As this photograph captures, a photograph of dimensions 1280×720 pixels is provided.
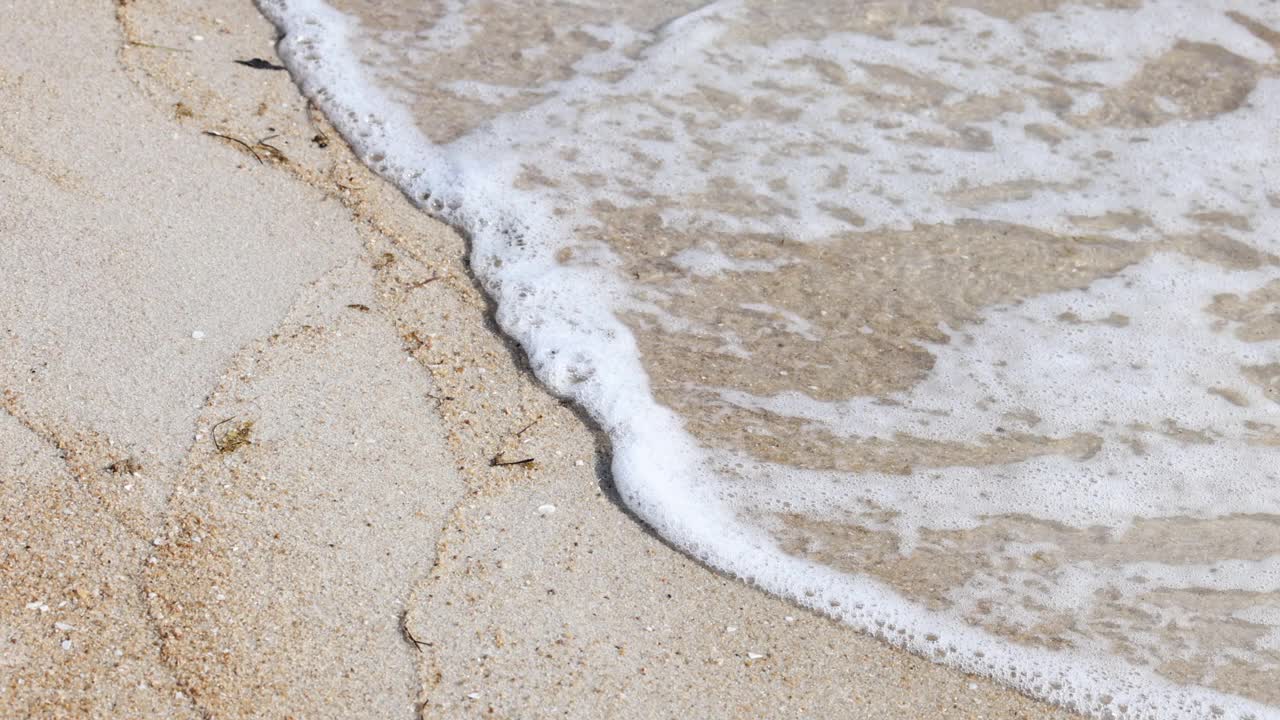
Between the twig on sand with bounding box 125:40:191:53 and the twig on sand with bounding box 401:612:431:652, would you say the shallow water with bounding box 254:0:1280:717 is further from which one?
the twig on sand with bounding box 401:612:431:652

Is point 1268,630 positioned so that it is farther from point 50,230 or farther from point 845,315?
point 50,230

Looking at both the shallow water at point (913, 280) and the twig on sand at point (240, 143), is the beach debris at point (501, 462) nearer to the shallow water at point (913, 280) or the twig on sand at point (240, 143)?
the shallow water at point (913, 280)

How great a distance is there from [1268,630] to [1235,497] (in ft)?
1.34

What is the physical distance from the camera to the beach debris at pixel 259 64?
386cm

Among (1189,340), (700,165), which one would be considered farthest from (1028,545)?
(700,165)

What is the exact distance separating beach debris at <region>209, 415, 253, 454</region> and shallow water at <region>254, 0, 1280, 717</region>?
71 cm

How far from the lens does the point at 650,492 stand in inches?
106

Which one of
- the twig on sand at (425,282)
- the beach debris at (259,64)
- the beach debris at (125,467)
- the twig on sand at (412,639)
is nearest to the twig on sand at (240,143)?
the beach debris at (259,64)

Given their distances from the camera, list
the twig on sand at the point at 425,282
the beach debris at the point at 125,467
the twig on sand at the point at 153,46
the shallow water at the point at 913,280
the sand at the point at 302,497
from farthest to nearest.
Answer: the twig on sand at the point at 153,46 → the twig on sand at the point at 425,282 → the shallow water at the point at 913,280 → the beach debris at the point at 125,467 → the sand at the point at 302,497

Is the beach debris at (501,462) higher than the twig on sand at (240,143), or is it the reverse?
the twig on sand at (240,143)

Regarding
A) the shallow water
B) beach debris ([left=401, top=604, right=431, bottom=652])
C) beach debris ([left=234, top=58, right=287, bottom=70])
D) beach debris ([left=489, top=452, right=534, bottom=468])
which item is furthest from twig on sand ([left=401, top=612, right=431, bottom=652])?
beach debris ([left=234, top=58, right=287, bottom=70])

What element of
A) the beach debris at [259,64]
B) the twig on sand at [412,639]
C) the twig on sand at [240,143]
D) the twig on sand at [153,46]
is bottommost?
the twig on sand at [412,639]

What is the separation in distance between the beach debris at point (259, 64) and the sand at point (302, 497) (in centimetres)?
54

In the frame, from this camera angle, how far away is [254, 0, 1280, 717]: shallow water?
8.63 ft
